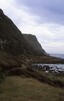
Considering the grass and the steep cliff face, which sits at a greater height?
the steep cliff face

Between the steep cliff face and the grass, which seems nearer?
the grass

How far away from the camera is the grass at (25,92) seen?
23.6 meters

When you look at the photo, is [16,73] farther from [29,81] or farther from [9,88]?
[9,88]

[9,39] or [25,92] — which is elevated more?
[9,39]

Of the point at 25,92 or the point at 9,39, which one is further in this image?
the point at 9,39

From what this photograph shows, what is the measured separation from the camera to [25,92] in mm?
25203

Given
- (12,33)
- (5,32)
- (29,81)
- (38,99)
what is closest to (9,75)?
(29,81)

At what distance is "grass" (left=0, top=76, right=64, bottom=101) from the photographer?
23562 mm

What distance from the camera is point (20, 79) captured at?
3033cm

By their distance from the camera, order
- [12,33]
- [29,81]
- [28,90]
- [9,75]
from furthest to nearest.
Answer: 1. [12,33]
2. [9,75]
3. [29,81]
4. [28,90]

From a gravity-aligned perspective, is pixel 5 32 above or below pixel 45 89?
above

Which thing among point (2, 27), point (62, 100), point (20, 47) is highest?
point (2, 27)

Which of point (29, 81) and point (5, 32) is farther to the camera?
point (5, 32)

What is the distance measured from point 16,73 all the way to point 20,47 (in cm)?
10680
